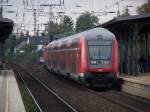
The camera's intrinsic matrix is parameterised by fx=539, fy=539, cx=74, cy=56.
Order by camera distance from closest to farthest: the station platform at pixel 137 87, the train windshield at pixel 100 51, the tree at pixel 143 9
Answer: the station platform at pixel 137 87 < the train windshield at pixel 100 51 < the tree at pixel 143 9

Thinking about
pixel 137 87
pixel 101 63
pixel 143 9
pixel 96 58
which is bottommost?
→ pixel 137 87

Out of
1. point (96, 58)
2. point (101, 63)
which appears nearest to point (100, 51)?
point (96, 58)

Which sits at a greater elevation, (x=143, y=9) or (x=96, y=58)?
(x=143, y=9)

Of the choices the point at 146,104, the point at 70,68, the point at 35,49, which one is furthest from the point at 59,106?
the point at 35,49

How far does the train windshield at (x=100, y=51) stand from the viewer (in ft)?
88.9

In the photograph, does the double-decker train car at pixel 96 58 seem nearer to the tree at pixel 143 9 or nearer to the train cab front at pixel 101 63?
the train cab front at pixel 101 63

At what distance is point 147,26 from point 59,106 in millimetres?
14480

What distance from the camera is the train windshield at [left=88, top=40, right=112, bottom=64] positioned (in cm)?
2711

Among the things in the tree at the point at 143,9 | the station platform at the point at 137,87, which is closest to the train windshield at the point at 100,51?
the station platform at the point at 137,87

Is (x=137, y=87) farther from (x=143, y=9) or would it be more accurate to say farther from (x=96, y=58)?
(x=143, y=9)

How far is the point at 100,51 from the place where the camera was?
1074 inches

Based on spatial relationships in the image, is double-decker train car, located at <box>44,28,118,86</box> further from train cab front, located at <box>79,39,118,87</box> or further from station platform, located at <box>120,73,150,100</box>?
station platform, located at <box>120,73,150,100</box>

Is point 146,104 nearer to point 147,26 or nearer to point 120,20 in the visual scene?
point 120,20

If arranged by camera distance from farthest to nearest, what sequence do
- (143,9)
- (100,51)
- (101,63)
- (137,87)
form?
(143,9)
(100,51)
(101,63)
(137,87)
